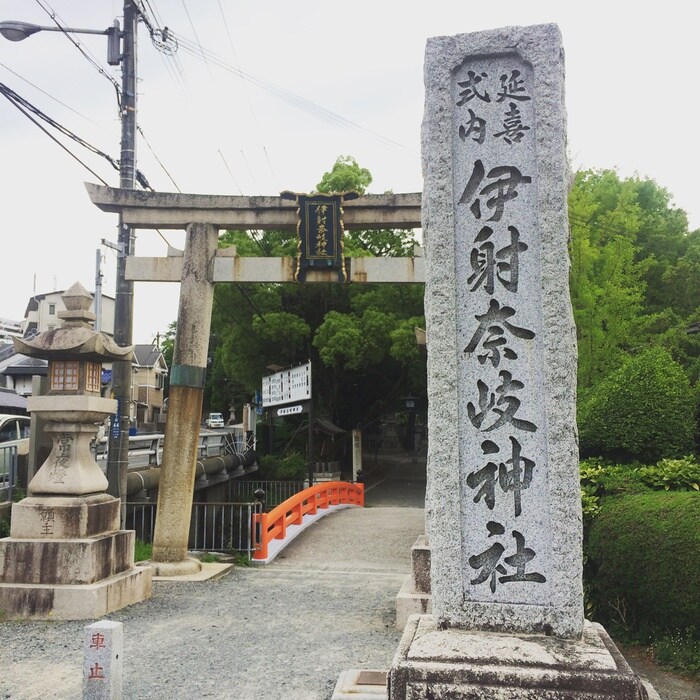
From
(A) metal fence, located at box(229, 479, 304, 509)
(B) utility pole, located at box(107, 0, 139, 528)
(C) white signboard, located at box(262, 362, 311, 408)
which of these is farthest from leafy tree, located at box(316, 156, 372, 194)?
(B) utility pole, located at box(107, 0, 139, 528)

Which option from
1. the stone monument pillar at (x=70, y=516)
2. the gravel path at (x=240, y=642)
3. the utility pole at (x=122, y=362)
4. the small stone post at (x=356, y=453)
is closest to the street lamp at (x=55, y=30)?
the utility pole at (x=122, y=362)

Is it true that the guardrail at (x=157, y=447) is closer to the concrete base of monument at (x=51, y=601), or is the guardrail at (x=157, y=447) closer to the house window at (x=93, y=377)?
the house window at (x=93, y=377)

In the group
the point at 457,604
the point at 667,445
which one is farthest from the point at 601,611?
the point at 457,604

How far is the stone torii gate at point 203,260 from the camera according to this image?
31.1 ft

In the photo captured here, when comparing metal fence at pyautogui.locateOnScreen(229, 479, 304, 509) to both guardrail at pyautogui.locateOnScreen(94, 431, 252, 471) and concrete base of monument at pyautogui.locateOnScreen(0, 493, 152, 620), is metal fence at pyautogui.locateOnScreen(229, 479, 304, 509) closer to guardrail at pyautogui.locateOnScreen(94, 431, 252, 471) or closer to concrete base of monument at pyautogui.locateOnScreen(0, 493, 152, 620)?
guardrail at pyautogui.locateOnScreen(94, 431, 252, 471)

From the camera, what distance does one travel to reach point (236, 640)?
6.10 metres

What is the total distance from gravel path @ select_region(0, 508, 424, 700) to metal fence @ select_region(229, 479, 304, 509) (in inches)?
406

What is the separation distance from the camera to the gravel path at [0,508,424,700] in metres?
4.82

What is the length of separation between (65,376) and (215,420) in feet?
128

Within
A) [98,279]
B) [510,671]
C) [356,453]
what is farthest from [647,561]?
[356,453]

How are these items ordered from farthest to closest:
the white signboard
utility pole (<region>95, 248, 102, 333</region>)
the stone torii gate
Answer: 1. the white signboard
2. utility pole (<region>95, 248, 102, 333</region>)
3. the stone torii gate

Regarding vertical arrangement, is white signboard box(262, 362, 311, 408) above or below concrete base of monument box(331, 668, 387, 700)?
above

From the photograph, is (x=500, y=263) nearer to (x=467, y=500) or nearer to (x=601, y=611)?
(x=467, y=500)

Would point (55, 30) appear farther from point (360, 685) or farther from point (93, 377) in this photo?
point (360, 685)
